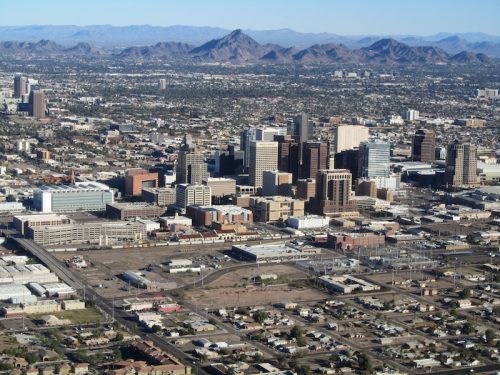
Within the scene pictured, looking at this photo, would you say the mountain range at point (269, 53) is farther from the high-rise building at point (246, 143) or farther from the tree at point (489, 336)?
the tree at point (489, 336)

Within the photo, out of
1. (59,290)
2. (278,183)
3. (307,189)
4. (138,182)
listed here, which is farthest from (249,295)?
(138,182)

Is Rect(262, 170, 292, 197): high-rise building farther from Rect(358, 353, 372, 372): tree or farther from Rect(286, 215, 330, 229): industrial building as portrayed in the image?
Rect(358, 353, 372, 372): tree

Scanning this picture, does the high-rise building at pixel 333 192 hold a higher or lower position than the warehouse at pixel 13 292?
higher

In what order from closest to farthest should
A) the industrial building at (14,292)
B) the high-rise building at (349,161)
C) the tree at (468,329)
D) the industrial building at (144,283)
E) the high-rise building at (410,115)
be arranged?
the tree at (468,329) → the industrial building at (14,292) → the industrial building at (144,283) → the high-rise building at (349,161) → the high-rise building at (410,115)

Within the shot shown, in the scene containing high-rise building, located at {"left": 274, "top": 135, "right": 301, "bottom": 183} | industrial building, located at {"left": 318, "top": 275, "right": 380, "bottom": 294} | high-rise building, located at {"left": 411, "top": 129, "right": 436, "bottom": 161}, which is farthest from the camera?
high-rise building, located at {"left": 411, "top": 129, "right": 436, "bottom": 161}

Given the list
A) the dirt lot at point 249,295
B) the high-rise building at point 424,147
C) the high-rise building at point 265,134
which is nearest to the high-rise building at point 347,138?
the high-rise building at point 265,134

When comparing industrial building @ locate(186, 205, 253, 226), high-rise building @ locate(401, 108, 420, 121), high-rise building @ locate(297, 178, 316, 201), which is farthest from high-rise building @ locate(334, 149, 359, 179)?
high-rise building @ locate(401, 108, 420, 121)

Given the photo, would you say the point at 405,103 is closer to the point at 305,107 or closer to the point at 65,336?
the point at 305,107
